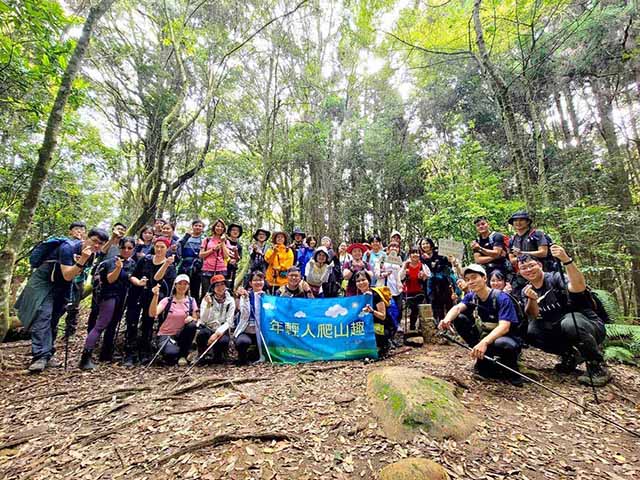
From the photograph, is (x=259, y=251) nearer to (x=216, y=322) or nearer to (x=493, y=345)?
(x=216, y=322)

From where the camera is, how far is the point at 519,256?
16.2ft

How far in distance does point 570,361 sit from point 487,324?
121 cm

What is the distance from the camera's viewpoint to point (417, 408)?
3.01 m

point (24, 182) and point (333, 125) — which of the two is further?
point (333, 125)

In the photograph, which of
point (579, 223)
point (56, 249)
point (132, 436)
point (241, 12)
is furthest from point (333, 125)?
point (132, 436)

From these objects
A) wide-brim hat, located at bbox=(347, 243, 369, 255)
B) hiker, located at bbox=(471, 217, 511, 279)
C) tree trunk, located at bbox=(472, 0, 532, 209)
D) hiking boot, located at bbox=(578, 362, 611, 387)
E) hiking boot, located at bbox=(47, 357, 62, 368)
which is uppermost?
tree trunk, located at bbox=(472, 0, 532, 209)

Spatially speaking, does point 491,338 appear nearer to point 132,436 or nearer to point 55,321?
point 132,436

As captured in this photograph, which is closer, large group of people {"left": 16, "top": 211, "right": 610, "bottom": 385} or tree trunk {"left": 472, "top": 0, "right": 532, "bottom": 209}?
large group of people {"left": 16, "top": 211, "right": 610, "bottom": 385}

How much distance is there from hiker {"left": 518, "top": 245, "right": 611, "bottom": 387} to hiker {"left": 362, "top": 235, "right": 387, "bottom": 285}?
279 cm

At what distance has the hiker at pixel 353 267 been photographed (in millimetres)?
6219

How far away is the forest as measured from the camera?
5.97 metres

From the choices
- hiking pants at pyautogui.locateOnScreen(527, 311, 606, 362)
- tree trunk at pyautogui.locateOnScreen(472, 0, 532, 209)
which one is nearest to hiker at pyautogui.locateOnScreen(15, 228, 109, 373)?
hiking pants at pyautogui.locateOnScreen(527, 311, 606, 362)

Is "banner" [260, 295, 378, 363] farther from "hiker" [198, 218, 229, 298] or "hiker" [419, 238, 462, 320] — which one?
"hiker" [419, 238, 462, 320]

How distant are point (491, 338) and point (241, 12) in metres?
12.2
